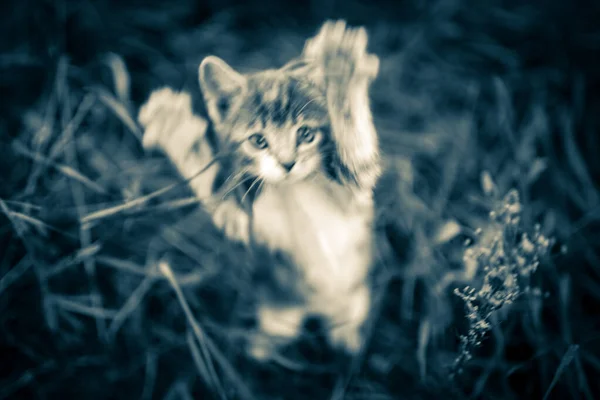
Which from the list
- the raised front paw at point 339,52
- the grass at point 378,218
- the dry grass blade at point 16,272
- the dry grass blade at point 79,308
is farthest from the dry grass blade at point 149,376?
the raised front paw at point 339,52

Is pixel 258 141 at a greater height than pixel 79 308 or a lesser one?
greater

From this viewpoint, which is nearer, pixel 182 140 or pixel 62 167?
pixel 182 140

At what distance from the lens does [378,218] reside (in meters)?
0.84

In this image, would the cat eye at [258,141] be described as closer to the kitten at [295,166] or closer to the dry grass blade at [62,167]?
the kitten at [295,166]

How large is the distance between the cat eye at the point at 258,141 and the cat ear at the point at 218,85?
0.06 meters

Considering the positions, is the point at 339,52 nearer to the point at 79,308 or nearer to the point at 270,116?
the point at 270,116

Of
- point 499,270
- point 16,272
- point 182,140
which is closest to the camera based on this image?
point 499,270

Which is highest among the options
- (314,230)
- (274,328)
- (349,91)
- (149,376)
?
(349,91)

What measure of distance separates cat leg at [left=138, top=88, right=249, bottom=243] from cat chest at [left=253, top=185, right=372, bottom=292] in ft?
0.15

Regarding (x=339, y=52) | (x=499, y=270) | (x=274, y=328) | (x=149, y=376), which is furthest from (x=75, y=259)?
(x=499, y=270)

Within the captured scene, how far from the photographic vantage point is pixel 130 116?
840 millimetres

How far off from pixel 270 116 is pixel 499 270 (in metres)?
0.34

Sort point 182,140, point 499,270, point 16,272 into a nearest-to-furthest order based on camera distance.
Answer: point 499,270, point 182,140, point 16,272

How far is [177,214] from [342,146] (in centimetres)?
51
